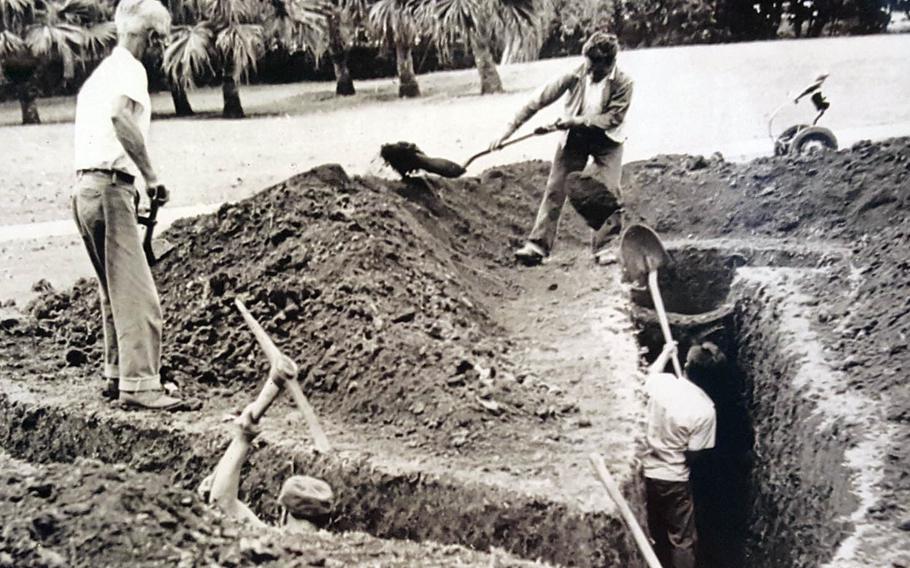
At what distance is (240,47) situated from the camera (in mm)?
3939

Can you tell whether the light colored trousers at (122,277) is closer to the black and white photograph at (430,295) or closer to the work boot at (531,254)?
the black and white photograph at (430,295)

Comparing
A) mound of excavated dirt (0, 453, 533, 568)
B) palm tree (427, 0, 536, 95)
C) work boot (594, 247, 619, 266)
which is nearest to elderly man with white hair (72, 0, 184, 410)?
mound of excavated dirt (0, 453, 533, 568)

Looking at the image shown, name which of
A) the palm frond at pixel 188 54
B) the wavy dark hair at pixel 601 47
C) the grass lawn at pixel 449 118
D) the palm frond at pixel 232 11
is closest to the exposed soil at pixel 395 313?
the grass lawn at pixel 449 118

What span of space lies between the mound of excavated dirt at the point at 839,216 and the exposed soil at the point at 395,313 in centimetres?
1

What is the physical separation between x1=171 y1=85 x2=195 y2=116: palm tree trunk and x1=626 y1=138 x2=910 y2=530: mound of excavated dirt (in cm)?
294

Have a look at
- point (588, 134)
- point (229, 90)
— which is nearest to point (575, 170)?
point (588, 134)

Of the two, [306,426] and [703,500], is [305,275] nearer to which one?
[306,426]

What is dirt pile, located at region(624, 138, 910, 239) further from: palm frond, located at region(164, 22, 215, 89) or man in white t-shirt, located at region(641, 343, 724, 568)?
palm frond, located at region(164, 22, 215, 89)

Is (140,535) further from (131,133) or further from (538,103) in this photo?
(538,103)

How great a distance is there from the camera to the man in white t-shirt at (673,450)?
3.83 meters

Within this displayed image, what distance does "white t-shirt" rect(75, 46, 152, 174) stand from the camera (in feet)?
10.5

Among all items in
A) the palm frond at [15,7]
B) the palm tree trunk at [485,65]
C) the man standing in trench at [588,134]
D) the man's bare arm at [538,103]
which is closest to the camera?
the palm frond at [15,7]

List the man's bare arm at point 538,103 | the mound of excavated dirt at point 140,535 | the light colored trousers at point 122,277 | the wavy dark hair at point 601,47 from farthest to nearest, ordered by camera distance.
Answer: the man's bare arm at point 538,103 < the wavy dark hair at point 601,47 < the light colored trousers at point 122,277 < the mound of excavated dirt at point 140,535

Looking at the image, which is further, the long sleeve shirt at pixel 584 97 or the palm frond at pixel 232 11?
the long sleeve shirt at pixel 584 97
